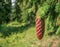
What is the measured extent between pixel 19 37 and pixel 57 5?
9.97m

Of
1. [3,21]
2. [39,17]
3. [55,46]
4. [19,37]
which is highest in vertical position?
[39,17]

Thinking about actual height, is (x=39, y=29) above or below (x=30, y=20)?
above

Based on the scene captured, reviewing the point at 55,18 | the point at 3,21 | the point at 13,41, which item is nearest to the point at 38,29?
the point at 55,18

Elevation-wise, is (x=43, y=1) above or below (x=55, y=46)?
above

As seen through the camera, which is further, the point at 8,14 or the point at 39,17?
the point at 8,14

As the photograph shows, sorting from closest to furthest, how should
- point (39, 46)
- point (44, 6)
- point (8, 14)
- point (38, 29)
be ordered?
point (38, 29) < point (44, 6) < point (39, 46) < point (8, 14)

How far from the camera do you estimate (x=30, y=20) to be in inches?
597

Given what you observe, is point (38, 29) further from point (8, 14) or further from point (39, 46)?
point (8, 14)

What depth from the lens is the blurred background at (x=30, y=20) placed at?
2625 mm

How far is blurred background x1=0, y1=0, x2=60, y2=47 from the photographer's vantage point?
262 centimetres

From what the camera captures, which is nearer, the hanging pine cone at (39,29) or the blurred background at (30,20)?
the hanging pine cone at (39,29)

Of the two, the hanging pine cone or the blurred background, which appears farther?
the blurred background

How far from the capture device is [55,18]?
2.94 m

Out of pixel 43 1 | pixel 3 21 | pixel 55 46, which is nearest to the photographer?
pixel 43 1
